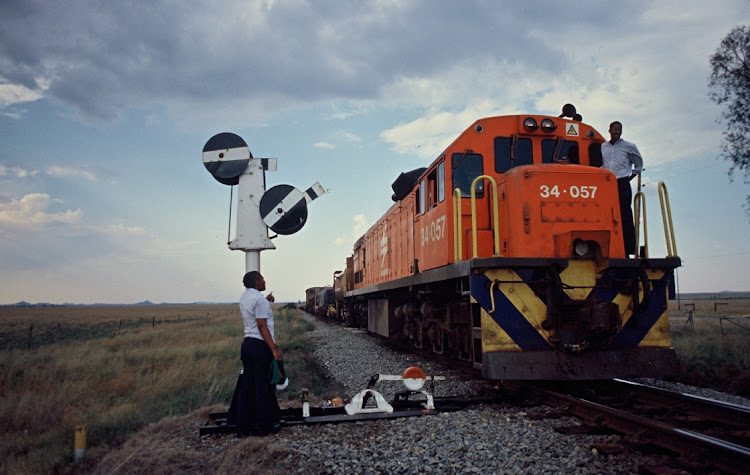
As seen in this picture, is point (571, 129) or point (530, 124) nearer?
point (530, 124)

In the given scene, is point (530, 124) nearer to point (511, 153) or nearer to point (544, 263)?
point (511, 153)

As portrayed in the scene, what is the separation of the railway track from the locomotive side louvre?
35 cm

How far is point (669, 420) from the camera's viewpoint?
16.0ft

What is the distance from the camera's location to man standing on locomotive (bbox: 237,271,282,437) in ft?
16.3

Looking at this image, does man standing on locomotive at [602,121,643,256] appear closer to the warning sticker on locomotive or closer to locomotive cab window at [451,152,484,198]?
the warning sticker on locomotive

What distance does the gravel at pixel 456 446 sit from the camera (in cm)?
393

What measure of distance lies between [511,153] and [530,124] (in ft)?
1.52

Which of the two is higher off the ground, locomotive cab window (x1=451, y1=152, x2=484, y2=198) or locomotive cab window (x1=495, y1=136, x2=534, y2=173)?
locomotive cab window (x1=495, y1=136, x2=534, y2=173)

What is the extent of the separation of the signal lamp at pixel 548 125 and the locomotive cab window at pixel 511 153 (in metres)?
0.27

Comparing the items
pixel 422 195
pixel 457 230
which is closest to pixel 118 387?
pixel 422 195

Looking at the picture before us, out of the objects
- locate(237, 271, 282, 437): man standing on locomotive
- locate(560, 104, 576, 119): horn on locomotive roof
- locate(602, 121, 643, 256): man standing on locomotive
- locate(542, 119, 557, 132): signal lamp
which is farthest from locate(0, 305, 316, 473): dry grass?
locate(560, 104, 576, 119): horn on locomotive roof

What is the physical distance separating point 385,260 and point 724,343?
7734 millimetres

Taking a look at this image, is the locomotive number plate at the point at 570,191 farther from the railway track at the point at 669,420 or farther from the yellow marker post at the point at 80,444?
the yellow marker post at the point at 80,444

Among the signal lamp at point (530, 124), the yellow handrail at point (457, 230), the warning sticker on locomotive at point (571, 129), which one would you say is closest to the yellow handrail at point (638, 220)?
the warning sticker on locomotive at point (571, 129)
